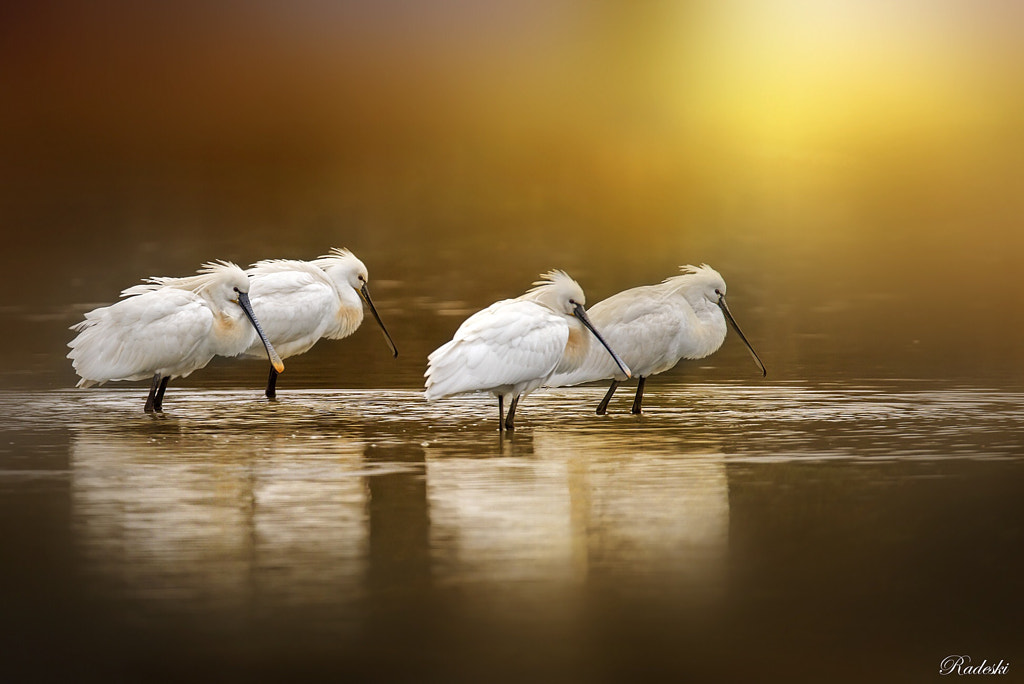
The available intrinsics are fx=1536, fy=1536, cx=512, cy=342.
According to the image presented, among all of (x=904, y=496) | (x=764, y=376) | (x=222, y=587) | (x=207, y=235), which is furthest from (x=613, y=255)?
(x=222, y=587)

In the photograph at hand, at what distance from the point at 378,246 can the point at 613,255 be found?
3158 mm

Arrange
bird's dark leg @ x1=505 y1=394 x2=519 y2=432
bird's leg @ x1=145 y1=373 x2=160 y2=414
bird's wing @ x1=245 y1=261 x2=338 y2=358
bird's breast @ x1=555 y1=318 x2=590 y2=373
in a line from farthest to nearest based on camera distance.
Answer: bird's wing @ x1=245 y1=261 x2=338 y2=358 < bird's leg @ x1=145 y1=373 x2=160 y2=414 < bird's breast @ x1=555 y1=318 x2=590 y2=373 < bird's dark leg @ x1=505 y1=394 x2=519 y2=432

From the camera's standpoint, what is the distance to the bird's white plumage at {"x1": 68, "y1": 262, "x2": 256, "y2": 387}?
387 inches

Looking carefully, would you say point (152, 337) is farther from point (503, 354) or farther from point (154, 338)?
point (503, 354)

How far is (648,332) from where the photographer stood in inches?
397

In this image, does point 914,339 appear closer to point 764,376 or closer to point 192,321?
point 764,376

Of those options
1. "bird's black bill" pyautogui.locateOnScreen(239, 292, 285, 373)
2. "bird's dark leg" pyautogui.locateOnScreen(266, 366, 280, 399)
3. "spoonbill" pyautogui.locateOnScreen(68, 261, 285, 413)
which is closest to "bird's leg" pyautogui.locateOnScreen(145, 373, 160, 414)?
"spoonbill" pyautogui.locateOnScreen(68, 261, 285, 413)

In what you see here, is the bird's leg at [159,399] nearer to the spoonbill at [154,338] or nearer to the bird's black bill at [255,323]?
the spoonbill at [154,338]

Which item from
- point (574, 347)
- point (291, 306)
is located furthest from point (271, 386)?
point (574, 347)

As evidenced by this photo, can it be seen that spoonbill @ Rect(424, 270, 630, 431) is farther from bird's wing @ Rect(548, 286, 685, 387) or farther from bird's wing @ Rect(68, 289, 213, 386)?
bird's wing @ Rect(68, 289, 213, 386)

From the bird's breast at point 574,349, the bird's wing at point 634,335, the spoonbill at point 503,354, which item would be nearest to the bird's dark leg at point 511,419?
the spoonbill at point 503,354

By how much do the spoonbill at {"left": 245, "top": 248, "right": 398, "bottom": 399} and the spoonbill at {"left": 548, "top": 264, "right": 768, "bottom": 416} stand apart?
240 cm

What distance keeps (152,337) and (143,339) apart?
0.06 metres

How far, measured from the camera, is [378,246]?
811 inches
